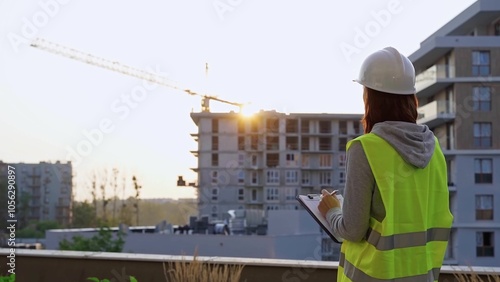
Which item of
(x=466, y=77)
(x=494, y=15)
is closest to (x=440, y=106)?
(x=466, y=77)

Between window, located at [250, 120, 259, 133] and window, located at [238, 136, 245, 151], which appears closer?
window, located at [238, 136, 245, 151]

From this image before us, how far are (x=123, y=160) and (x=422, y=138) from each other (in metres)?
40.9

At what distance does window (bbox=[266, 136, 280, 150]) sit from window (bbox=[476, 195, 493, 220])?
97.9 ft

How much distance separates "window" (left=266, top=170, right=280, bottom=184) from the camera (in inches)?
2109

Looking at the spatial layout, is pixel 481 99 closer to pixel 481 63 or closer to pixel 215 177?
pixel 481 63

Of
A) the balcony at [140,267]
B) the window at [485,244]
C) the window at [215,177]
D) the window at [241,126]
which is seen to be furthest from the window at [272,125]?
the balcony at [140,267]

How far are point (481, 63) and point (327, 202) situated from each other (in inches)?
989

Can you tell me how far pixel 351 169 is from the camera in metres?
1.47

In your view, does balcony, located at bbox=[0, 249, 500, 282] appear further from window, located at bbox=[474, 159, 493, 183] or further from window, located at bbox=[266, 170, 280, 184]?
window, located at bbox=[266, 170, 280, 184]

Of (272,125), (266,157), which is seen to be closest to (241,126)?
(272,125)

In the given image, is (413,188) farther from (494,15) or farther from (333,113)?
(333,113)

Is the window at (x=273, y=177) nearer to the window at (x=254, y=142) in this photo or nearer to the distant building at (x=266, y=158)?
the distant building at (x=266, y=158)

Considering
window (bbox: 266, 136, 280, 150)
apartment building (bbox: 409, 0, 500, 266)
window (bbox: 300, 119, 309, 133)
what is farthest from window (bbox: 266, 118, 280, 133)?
apartment building (bbox: 409, 0, 500, 266)

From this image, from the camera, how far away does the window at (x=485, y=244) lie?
2470cm
